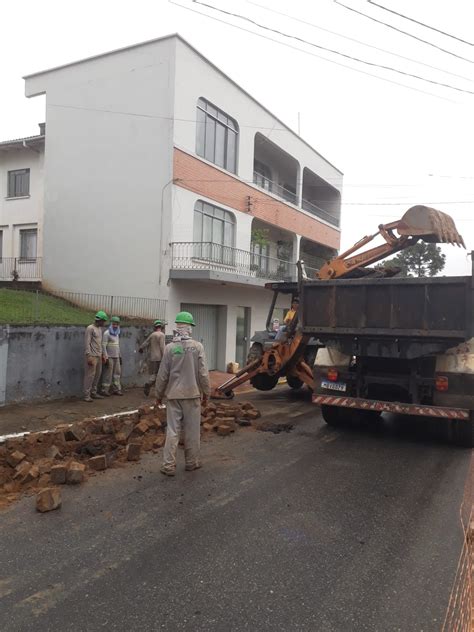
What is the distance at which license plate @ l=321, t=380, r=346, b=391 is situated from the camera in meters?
7.85

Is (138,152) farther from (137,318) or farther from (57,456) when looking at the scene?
(57,456)

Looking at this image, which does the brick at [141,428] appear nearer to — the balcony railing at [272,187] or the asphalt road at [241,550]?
the asphalt road at [241,550]

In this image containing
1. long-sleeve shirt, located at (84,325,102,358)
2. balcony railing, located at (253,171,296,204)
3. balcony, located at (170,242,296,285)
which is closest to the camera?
long-sleeve shirt, located at (84,325,102,358)

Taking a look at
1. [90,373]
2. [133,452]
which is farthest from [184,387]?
[90,373]

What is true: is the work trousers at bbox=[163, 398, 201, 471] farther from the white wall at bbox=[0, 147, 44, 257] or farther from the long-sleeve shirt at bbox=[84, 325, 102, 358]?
the white wall at bbox=[0, 147, 44, 257]

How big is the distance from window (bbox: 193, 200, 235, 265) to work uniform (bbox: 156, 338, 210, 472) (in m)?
10.0

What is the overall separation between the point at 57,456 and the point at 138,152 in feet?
39.3

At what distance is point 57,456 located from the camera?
5.88 metres

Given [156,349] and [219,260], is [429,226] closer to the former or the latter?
[156,349]

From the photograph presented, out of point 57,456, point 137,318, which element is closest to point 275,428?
point 57,456

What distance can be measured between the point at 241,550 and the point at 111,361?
7.45 meters

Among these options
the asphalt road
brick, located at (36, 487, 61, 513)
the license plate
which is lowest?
the asphalt road

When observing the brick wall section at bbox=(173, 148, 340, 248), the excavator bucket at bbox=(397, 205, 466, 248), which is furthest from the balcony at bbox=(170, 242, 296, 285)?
the excavator bucket at bbox=(397, 205, 466, 248)

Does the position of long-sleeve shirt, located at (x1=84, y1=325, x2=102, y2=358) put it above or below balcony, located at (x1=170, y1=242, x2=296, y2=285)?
below
